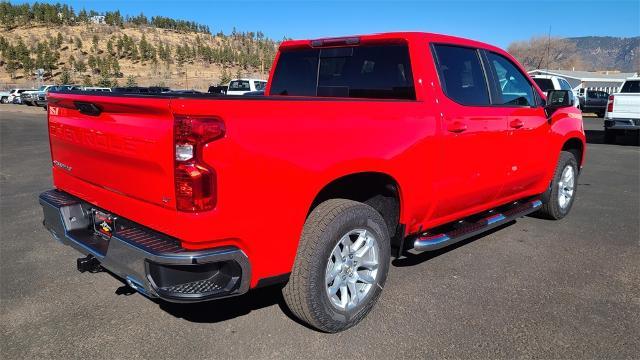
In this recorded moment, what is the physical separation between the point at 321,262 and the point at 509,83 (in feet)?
9.64

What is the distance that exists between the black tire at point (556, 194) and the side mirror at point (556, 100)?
0.81 metres

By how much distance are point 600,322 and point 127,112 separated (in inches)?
130

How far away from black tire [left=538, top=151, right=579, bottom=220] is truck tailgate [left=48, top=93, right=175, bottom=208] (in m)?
4.58

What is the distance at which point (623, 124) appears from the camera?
13.9m

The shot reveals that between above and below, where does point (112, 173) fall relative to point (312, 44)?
below

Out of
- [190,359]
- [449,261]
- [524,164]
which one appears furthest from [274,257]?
[524,164]

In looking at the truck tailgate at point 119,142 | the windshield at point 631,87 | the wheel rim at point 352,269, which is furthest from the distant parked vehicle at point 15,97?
the wheel rim at point 352,269

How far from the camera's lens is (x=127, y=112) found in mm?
2740

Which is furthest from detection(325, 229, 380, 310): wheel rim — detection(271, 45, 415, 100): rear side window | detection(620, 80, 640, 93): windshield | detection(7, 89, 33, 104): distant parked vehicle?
detection(7, 89, 33, 104): distant parked vehicle

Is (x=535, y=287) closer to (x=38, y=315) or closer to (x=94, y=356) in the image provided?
(x=94, y=356)

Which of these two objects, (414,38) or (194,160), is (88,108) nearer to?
(194,160)

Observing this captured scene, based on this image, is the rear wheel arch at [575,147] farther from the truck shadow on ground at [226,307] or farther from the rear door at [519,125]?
the truck shadow on ground at [226,307]

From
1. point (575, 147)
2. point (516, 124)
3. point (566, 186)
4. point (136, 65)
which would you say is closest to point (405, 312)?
point (516, 124)

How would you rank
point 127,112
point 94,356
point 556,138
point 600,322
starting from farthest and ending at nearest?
1. point 556,138
2. point 600,322
3. point 94,356
4. point 127,112
